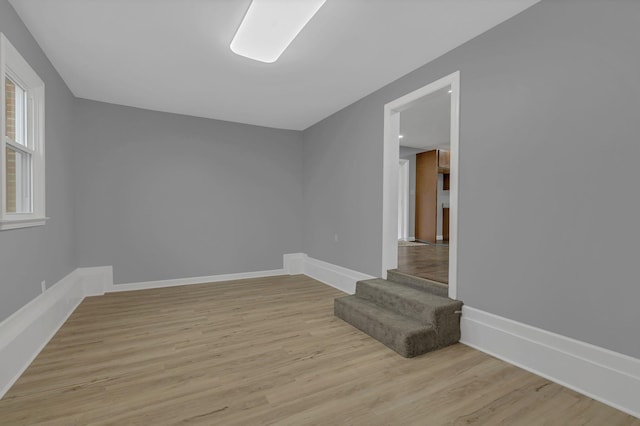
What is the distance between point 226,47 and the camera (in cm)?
276

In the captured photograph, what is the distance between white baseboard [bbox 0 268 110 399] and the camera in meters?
1.98

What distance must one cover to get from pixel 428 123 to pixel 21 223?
5.37 metres

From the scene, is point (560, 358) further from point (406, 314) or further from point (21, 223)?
point (21, 223)

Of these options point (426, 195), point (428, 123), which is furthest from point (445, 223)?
point (428, 123)

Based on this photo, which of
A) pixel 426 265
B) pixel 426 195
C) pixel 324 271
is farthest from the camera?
pixel 426 195

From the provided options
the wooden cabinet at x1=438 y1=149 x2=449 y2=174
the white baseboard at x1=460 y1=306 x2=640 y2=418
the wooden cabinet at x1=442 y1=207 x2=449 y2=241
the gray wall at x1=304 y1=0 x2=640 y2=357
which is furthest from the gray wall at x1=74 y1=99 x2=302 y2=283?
the wooden cabinet at x1=442 y1=207 x2=449 y2=241

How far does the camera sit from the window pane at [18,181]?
2.38 meters

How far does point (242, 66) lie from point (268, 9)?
107cm

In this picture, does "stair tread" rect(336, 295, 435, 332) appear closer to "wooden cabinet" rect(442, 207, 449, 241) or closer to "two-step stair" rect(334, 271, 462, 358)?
"two-step stair" rect(334, 271, 462, 358)

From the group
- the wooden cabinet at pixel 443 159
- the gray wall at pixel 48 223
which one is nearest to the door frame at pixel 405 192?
the wooden cabinet at pixel 443 159

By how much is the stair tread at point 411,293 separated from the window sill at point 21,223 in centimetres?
314

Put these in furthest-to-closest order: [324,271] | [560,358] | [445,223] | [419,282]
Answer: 1. [445,223]
2. [324,271]
3. [419,282]
4. [560,358]

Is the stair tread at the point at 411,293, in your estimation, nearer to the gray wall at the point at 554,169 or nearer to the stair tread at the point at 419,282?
the stair tread at the point at 419,282

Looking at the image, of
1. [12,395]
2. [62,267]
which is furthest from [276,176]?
[12,395]
